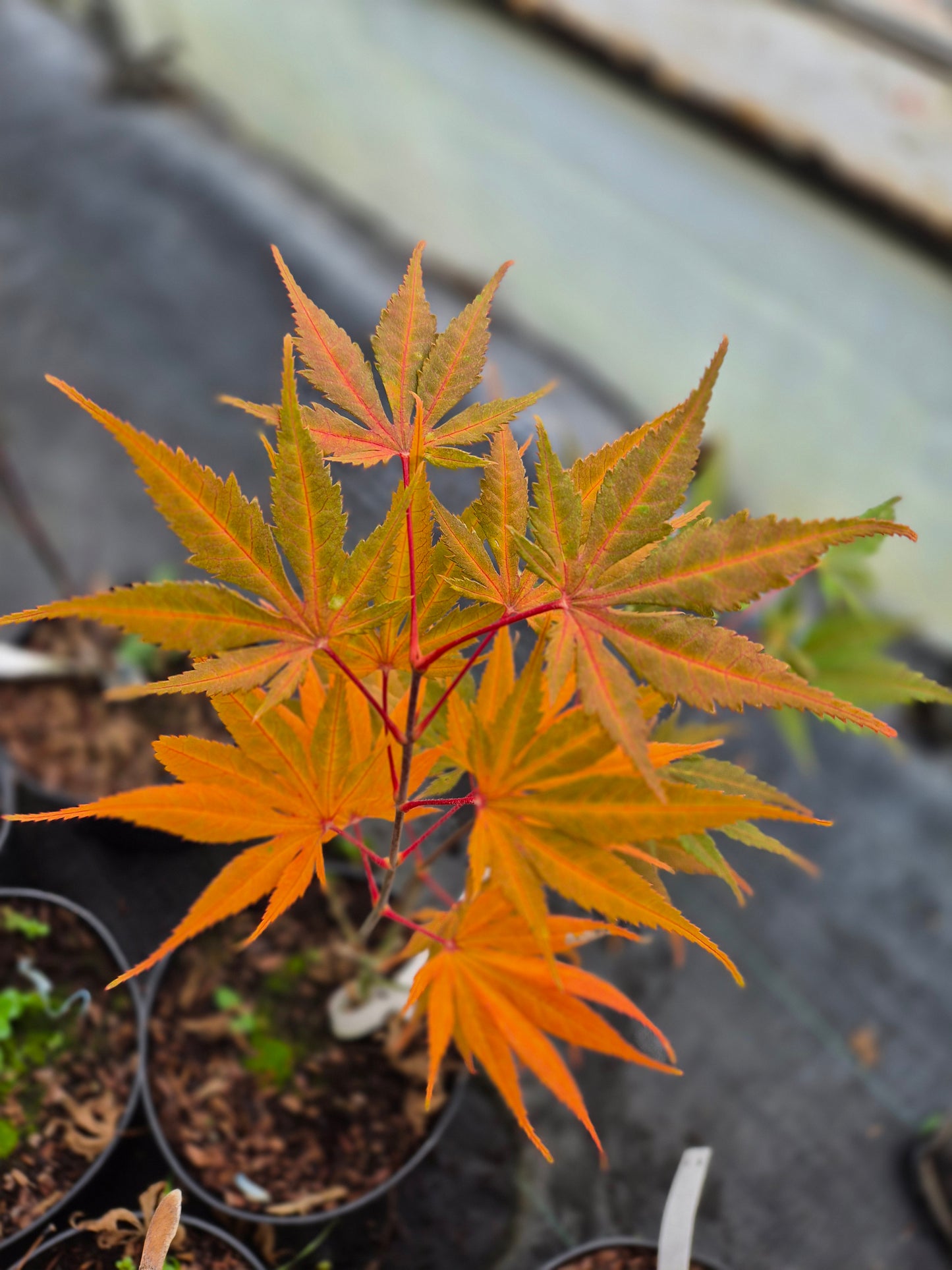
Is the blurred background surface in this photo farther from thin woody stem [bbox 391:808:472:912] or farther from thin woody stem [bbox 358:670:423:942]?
thin woody stem [bbox 358:670:423:942]

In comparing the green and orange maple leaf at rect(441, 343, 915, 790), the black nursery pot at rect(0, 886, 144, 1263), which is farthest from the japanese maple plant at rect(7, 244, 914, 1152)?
the black nursery pot at rect(0, 886, 144, 1263)

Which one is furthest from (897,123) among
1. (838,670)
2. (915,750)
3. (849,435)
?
(838,670)

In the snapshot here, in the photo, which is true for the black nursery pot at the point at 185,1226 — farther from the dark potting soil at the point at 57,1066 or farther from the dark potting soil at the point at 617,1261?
the dark potting soil at the point at 617,1261

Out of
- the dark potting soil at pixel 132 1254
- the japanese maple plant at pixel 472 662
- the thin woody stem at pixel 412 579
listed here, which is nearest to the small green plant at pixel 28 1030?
the dark potting soil at pixel 132 1254

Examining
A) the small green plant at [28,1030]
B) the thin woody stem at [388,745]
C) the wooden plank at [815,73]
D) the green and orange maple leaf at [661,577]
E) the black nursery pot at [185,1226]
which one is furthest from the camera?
the wooden plank at [815,73]

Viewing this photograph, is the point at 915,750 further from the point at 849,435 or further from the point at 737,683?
the point at 737,683

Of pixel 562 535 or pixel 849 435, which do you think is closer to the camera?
pixel 562 535

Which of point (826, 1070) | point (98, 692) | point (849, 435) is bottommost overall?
point (98, 692)
